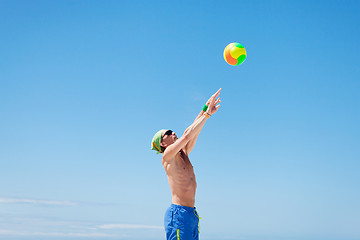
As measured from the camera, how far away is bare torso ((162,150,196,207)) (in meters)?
6.93

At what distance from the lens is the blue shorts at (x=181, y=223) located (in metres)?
6.71

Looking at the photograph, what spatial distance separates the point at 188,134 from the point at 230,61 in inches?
105

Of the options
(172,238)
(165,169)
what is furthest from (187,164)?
(172,238)

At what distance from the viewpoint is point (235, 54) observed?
8.47 m

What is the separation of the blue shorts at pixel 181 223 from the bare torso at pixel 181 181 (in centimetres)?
13

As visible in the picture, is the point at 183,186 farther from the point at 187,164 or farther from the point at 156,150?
the point at 156,150

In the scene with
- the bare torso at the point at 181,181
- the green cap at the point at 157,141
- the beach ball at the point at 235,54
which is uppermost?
the beach ball at the point at 235,54

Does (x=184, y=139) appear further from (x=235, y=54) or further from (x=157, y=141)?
(x=235, y=54)

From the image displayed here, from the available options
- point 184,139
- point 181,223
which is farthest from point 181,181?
point 184,139

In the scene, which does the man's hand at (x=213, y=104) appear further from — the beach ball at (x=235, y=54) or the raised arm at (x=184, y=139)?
the beach ball at (x=235, y=54)

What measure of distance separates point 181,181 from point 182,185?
7 cm

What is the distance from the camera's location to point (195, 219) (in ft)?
22.6

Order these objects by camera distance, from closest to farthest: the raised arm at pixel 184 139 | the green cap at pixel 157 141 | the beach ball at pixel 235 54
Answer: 1. the raised arm at pixel 184 139
2. the green cap at pixel 157 141
3. the beach ball at pixel 235 54

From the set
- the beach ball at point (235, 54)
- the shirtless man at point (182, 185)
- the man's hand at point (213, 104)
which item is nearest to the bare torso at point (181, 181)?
the shirtless man at point (182, 185)
